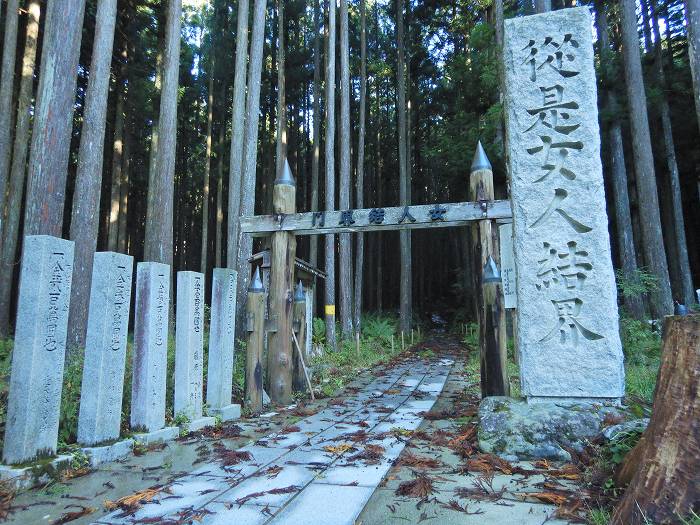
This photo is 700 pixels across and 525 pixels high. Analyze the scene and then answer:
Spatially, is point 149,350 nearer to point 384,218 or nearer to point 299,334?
point 299,334

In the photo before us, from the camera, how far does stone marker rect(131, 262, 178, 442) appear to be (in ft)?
15.5

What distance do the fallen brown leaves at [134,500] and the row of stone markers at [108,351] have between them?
3.36ft

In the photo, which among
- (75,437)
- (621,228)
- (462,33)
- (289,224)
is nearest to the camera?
(75,437)

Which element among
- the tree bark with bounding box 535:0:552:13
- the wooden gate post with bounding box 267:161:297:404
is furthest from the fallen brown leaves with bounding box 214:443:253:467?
the tree bark with bounding box 535:0:552:13

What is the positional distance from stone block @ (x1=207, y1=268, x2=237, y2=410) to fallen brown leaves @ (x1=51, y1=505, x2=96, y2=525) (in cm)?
294

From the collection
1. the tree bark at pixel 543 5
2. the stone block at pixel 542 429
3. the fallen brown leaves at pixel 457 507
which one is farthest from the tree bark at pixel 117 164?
the fallen brown leaves at pixel 457 507

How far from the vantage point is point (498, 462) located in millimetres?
3779

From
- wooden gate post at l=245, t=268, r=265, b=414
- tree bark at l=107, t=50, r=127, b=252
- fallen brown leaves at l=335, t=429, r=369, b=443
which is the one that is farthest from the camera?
tree bark at l=107, t=50, r=127, b=252

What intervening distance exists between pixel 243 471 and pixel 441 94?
23109mm

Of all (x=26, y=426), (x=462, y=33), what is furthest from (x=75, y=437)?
(x=462, y=33)

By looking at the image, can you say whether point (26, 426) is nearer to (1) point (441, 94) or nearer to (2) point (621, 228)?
(2) point (621, 228)

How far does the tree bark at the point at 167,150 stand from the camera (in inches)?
378

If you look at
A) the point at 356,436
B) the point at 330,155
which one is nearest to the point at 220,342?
the point at 356,436

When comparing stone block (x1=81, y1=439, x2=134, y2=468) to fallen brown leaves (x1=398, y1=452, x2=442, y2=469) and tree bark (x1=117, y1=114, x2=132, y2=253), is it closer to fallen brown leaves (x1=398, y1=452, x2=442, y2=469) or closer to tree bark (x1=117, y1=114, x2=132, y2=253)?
fallen brown leaves (x1=398, y1=452, x2=442, y2=469)
